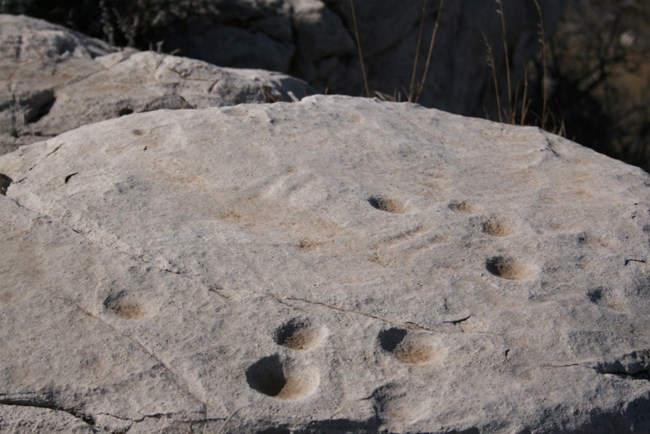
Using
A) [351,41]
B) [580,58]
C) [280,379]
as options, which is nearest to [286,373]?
[280,379]

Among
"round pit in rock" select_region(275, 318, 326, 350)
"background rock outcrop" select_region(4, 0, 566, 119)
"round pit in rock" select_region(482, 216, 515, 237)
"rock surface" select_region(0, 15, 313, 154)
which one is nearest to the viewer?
"round pit in rock" select_region(275, 318, 326, 350)

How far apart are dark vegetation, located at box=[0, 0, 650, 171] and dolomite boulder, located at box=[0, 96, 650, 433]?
3.49m

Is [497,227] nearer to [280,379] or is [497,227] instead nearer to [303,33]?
[280,379]

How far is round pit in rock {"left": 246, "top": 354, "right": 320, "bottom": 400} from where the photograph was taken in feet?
7.30

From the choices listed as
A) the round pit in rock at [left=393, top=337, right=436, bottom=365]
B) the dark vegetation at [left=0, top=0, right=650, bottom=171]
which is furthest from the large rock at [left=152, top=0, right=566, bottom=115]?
the round pit in rock at [left=393, top=337, right=436, bottom=365]

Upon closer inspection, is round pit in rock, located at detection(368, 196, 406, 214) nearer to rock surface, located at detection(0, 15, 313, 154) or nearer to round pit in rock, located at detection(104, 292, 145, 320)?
round pit in rock, located at detection(104, 292, 145, 320)

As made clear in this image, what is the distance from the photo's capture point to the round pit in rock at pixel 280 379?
87.7 inches

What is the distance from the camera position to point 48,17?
657 centimetres

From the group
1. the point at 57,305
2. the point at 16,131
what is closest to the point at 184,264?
the point at 57,305

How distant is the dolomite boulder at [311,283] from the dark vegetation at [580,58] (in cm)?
349

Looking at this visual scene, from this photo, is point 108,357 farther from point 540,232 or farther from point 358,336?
point 540,232

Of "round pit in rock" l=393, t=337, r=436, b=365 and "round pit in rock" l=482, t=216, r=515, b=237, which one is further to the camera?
"round pit in rock" l=482, t=216, r=515, b=237

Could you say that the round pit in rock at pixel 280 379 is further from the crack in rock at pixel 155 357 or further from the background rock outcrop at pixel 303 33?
the background rock outcrop at pixel 303 33

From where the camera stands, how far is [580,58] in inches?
380
